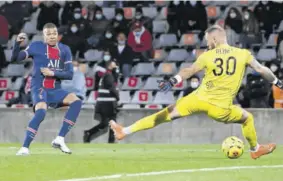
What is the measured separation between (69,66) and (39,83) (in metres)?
0.52

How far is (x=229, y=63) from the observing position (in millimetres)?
15070

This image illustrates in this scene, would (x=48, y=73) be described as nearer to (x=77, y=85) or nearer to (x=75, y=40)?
(x=77, y=85)

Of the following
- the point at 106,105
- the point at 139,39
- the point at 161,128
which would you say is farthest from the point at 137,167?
the point at 139,39

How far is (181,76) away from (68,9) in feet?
50.3

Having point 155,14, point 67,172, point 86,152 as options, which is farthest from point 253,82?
point 67,172

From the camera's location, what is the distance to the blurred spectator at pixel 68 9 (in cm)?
2928

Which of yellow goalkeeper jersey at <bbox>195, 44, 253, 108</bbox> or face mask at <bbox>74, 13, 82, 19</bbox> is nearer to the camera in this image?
yellow goalkeeper jersey at <bbox>195, 44, 253, 108</bbox>

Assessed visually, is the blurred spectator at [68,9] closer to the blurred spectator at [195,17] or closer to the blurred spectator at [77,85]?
the blurred spectator at [195,17]

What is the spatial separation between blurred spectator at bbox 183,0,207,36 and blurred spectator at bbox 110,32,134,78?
1.93 metres


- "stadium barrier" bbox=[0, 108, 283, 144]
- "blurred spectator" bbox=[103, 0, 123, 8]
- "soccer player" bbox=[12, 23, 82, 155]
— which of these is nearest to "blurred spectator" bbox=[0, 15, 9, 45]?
"blurred spectator" bbox=[103, 0, 123, 8]

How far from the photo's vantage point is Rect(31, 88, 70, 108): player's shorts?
16266mm

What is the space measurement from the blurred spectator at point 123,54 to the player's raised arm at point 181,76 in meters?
12.2

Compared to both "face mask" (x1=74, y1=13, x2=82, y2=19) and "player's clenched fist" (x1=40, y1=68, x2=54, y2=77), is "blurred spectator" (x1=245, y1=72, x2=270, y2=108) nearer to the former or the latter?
"face mask" (x1=74, y1=13, x2=82, y2=19)

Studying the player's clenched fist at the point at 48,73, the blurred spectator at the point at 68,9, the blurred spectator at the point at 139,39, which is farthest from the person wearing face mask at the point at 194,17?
the player's clenched fist at the point at 48,73
